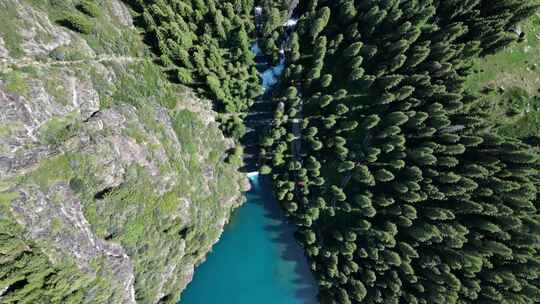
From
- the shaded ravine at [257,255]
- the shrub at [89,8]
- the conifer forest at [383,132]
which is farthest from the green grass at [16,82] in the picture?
the shaded ravine at [257,255]

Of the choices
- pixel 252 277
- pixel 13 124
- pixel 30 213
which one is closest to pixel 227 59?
pixel 13 124

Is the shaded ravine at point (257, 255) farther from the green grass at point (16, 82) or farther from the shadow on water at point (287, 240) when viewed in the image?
the green grass at point (16, 82)

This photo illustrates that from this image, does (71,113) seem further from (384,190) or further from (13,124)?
(384,190)

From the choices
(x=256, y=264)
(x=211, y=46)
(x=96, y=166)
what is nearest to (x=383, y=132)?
(x=211, y=46)

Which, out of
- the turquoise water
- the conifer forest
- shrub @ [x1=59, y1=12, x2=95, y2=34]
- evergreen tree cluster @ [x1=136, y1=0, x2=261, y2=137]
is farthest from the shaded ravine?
shrub @ [x1=59, y1=12, x2=95, y2=34]

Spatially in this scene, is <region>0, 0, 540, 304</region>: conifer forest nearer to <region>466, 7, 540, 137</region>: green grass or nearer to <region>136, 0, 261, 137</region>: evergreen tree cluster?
<region>136, 0, 261, 137</region>: evergreen tree cluster
